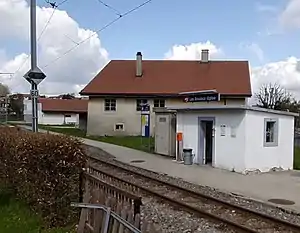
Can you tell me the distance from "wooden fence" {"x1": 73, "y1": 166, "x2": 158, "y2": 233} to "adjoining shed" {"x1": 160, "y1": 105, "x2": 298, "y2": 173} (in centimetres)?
1221

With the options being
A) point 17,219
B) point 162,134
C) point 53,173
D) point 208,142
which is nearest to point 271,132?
point 208,142

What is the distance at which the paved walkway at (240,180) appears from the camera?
13.8m

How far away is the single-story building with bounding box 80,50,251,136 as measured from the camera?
42531mm

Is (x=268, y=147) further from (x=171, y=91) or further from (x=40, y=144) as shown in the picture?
(x=171, y=91)

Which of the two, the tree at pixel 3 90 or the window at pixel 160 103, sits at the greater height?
the tree at pixel 3 90

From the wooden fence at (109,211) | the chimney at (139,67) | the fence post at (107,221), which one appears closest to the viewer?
the wooden fence at (109,211)

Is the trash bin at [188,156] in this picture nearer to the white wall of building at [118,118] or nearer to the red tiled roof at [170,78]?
the white wall of building at [118,118]

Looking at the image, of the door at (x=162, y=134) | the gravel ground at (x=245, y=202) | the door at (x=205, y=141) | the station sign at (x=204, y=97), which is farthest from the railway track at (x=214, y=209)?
the door at (x=162, y=134)

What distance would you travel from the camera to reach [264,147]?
19.7 m

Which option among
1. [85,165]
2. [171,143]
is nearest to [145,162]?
[171,143]

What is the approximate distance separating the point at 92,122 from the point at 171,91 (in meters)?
8.12

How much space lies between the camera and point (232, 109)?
1939cm

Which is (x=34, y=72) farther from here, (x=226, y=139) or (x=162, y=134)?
(x=162, y=134)

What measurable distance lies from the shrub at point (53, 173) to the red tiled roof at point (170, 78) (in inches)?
1354
